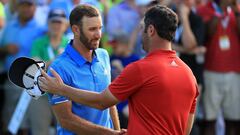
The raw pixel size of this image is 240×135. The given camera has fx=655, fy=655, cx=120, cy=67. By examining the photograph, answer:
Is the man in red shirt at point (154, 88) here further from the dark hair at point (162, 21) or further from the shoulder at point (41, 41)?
the shoulder at point (41, 41)

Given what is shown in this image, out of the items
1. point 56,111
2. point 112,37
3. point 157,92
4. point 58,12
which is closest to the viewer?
point 157,92

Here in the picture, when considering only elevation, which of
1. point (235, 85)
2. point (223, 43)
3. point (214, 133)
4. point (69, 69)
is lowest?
point (214, 133)

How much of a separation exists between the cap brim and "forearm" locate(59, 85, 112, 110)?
1.35ft

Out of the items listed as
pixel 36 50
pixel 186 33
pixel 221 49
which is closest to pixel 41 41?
pixel 36 50

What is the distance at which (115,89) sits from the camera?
505 cm

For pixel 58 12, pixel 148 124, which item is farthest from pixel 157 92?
pixel 58 12

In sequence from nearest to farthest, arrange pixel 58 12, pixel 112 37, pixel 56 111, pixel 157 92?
pixel 157 92 → pixel 56 111 → pixel 58 12 → pixel 112 37

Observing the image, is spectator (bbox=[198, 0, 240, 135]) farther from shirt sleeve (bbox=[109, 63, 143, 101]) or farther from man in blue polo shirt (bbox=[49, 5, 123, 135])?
shirt sleeve (bbox=[109, 63, 143, 101])

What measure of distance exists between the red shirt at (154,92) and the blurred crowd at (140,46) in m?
4.31

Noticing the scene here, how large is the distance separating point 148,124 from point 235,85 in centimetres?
537

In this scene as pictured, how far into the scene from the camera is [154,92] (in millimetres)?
4984

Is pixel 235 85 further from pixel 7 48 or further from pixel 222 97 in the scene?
pixel 7 48

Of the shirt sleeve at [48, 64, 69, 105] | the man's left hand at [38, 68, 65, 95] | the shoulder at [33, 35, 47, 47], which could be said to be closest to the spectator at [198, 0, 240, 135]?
the shoulder at [33, 35, 47, 47]

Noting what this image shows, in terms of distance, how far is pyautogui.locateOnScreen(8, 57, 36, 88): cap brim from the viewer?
5270mm
